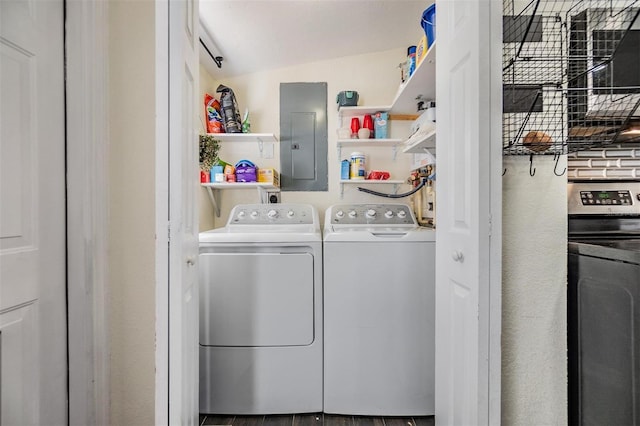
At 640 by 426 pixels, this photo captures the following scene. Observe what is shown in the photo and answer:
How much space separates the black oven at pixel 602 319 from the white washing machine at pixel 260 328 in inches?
42.5

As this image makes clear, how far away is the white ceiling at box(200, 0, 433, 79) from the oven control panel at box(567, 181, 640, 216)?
58.0 inches

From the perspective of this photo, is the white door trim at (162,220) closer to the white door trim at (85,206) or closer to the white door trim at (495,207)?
the white door trim at (85,206)

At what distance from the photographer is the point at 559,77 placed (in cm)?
115

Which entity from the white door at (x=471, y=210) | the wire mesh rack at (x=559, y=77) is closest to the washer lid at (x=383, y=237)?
the white door at (x=471, y=210)

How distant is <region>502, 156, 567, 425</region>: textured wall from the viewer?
1159 millimetres

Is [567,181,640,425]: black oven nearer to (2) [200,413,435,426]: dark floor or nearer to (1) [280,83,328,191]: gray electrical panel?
(2) [200,413,435,426]: dark floor

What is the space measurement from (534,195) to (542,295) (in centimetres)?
34

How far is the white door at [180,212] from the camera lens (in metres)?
1.02

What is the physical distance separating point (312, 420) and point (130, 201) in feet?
4.65

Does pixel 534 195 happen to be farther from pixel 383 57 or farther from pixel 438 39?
pixel 383 57

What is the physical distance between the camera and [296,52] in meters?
2.55

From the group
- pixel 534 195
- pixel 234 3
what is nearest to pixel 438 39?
pixel 534 195

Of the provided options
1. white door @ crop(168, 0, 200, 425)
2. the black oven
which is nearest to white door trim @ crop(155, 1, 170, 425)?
white door @ crop(168, 0, 200, 425)

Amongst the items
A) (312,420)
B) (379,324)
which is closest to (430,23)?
(379,324)
